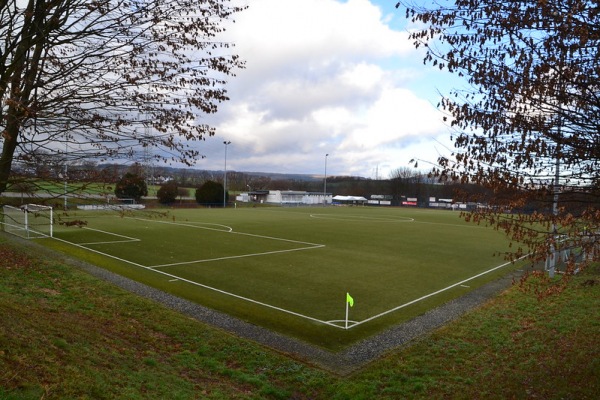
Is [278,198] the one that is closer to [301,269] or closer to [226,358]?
[301,269]

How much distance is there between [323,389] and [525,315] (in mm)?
7578

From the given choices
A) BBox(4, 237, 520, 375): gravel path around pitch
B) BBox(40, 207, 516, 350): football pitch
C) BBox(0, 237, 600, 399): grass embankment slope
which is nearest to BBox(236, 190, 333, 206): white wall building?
BBox(40, 207, 516, 350): football pitch

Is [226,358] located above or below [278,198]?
below

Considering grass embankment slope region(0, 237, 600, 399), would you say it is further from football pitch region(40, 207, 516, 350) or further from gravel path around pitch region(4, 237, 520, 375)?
football pitch region(40, 207, 516, 350)

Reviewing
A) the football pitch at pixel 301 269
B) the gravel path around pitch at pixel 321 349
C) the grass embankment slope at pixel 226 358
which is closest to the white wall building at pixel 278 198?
the football pitch at pixel 301 269

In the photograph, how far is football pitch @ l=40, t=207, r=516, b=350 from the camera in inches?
473

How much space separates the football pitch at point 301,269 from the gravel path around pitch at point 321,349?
0.42 metres

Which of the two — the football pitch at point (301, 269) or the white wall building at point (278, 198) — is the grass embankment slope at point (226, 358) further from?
the white wall building at point (278, 198)

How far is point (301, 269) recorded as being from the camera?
18766mm

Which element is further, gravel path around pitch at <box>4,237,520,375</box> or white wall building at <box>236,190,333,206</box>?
white wall building at <box>236,190,333,206</box>

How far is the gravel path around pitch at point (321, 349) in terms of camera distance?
8.98m

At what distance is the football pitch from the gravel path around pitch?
1.37ft

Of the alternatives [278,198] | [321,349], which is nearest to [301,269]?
[321,349]

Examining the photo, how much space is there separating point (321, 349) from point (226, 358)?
2.21 meters
